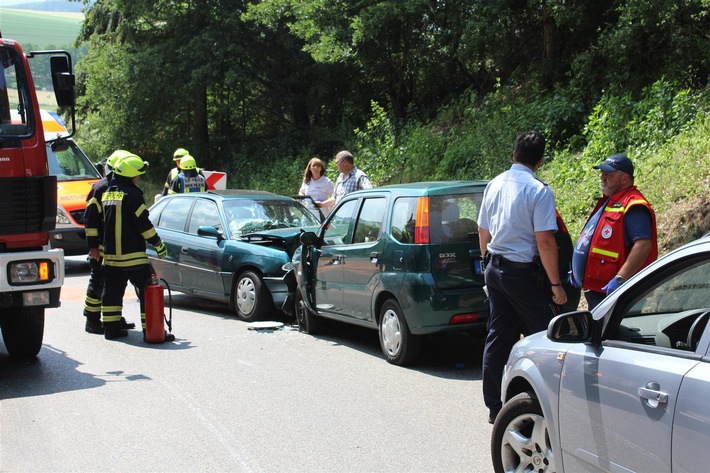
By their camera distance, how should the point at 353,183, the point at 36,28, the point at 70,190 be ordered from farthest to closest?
the point at 36,28, the point at 70,190, the point at 353,183

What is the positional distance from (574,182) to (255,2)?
15.7 m

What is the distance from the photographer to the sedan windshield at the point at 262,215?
1124cm

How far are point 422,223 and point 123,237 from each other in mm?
3630

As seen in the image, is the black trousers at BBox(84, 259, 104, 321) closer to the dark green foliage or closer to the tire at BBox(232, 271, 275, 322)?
the tire at BBox(232, 271, 275, 322)

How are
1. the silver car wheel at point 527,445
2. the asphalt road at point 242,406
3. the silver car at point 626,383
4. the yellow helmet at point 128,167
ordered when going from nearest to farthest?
the silver car at point 626,383, the silver car wheel at point 527,445, the asphalt road at point 242,406, the yellow helmet at point 128,167

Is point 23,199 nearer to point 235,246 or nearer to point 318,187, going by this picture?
point 235,246

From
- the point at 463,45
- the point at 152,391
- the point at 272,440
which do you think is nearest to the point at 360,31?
the point at 463,45

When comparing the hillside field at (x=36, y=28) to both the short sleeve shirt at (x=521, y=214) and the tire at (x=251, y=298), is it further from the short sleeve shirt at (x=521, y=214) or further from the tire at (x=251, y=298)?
the short sleeve shirt at (x=521, y=214)

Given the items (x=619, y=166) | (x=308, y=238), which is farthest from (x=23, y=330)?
(x=619, y=166)

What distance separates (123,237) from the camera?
9.47m

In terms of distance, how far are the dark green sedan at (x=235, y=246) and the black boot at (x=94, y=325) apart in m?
1.62

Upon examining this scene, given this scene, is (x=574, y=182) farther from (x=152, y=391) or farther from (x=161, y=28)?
(x=161, y=28)

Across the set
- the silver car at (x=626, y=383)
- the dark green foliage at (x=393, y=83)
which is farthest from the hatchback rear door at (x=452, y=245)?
the dark green foliage at (x=393, y=83)

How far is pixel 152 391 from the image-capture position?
724 cm
